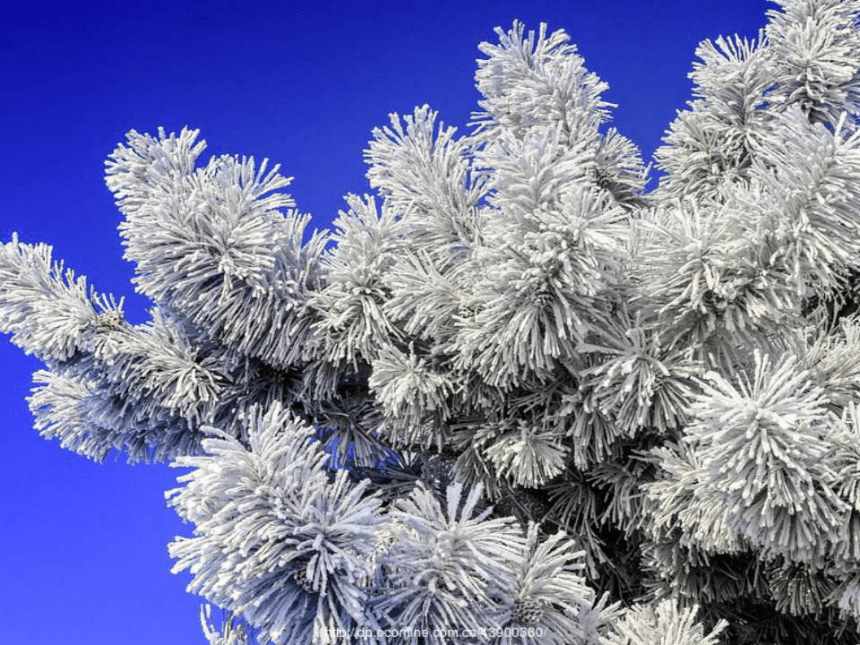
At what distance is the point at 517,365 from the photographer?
3.23ft

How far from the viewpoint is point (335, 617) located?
82cm

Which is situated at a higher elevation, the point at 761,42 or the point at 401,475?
the point at 761,42

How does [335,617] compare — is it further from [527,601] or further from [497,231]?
[497,231]

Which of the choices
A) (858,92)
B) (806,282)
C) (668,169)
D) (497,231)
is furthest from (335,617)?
(858,92)

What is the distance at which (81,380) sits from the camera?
3.87 ft

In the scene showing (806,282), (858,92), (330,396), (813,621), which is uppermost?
(858,92)

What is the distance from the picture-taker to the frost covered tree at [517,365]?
0.83 m

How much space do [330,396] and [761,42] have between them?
69 cm

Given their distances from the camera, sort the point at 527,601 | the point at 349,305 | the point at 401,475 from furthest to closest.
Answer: the point at 401,475 < the point at 349,305 < the point at 527,601

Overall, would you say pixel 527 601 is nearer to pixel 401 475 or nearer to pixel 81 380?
pixel 401 475

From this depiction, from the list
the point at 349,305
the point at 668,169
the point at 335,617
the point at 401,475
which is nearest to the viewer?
the point at 335,617

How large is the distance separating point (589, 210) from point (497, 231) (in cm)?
8

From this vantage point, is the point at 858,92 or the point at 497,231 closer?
the point at 497,231

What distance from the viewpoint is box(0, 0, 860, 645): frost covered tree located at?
83 cm
